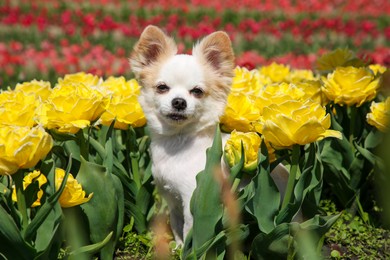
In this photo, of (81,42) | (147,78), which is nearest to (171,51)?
(147,78)

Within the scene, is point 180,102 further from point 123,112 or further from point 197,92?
point 123,112

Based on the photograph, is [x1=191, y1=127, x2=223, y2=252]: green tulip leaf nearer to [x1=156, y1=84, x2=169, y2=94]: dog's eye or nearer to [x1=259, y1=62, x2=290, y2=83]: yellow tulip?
[x1=156, y1=84, x2=169, y2=94]: dog's eye

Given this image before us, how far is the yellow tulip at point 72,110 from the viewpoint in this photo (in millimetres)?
2514

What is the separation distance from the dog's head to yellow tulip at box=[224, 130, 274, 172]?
476mm

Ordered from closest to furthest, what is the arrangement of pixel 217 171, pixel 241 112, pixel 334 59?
1. pixel 217 171
2. pixel 241 112
3. pixel 334 59

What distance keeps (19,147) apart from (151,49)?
4.14ft

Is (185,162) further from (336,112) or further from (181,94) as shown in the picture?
(336,112)

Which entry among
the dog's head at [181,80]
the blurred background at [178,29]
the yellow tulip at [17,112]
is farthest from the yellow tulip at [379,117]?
the blurred background at [178,29]

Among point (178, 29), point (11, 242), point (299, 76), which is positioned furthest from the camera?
point (178, 29)

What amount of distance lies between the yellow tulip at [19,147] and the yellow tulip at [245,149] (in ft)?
2.57

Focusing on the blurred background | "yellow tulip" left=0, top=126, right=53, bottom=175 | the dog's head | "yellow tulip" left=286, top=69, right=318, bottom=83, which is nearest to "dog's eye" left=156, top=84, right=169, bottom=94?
the dog's head

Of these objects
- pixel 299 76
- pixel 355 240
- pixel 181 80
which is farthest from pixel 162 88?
pixel 299 76

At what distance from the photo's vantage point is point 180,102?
2.83 metres

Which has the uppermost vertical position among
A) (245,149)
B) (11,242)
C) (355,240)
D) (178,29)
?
(245,149)
